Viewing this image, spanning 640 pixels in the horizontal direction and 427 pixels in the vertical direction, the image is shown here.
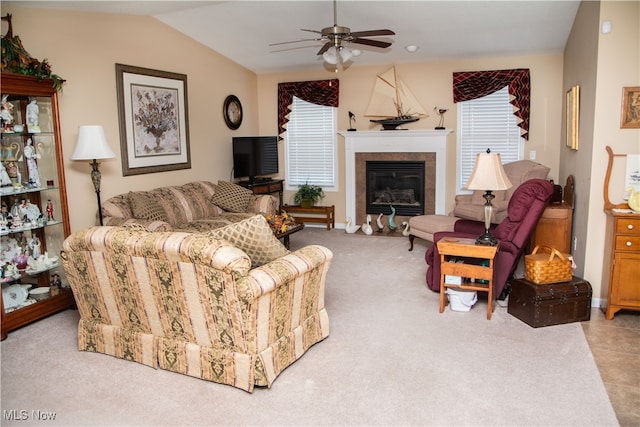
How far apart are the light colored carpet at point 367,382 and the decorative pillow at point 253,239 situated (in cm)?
73

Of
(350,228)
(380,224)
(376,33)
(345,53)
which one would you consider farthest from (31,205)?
(380,224)

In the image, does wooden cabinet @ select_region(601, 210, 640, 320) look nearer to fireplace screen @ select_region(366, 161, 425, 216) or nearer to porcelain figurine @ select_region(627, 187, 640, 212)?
porcelain figurine @ select_region(627, 187, 640, 212)

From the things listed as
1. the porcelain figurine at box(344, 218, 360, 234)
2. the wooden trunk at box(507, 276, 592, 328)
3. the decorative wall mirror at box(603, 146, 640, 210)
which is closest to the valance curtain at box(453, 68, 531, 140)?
the porcelain figurine at box(344, 218, 360, 234)

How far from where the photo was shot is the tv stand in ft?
22.7

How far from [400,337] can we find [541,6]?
11.8 ft

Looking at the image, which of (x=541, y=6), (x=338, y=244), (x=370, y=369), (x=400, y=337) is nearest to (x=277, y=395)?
(x=370, y=369)

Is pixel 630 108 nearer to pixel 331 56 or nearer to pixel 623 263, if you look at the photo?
pixel 623 263

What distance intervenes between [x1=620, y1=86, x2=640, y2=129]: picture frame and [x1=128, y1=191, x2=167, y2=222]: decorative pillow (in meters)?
4.21

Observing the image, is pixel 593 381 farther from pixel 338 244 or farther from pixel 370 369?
pixel 338 244

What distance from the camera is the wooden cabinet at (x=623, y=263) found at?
3576 millimetres

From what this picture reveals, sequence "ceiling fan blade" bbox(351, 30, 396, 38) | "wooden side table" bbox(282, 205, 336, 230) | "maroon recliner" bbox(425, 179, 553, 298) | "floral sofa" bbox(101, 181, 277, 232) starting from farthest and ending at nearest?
"wooden side table" bbox(282, 205, 336, 230)
"floral sofa" bbox(101, 181, 277, 232)
"ceiling fan blade" bbox(351, 30, 396, 38)
"maroon recliner" bbox(425, 179, 553, 298)

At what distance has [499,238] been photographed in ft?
13.7

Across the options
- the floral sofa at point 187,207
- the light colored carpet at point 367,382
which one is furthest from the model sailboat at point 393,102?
the light colored carpet at point 367,382

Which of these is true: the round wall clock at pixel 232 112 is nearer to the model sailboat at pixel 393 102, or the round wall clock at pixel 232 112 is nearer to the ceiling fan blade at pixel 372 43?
the model sailboat at pixel 393 102
